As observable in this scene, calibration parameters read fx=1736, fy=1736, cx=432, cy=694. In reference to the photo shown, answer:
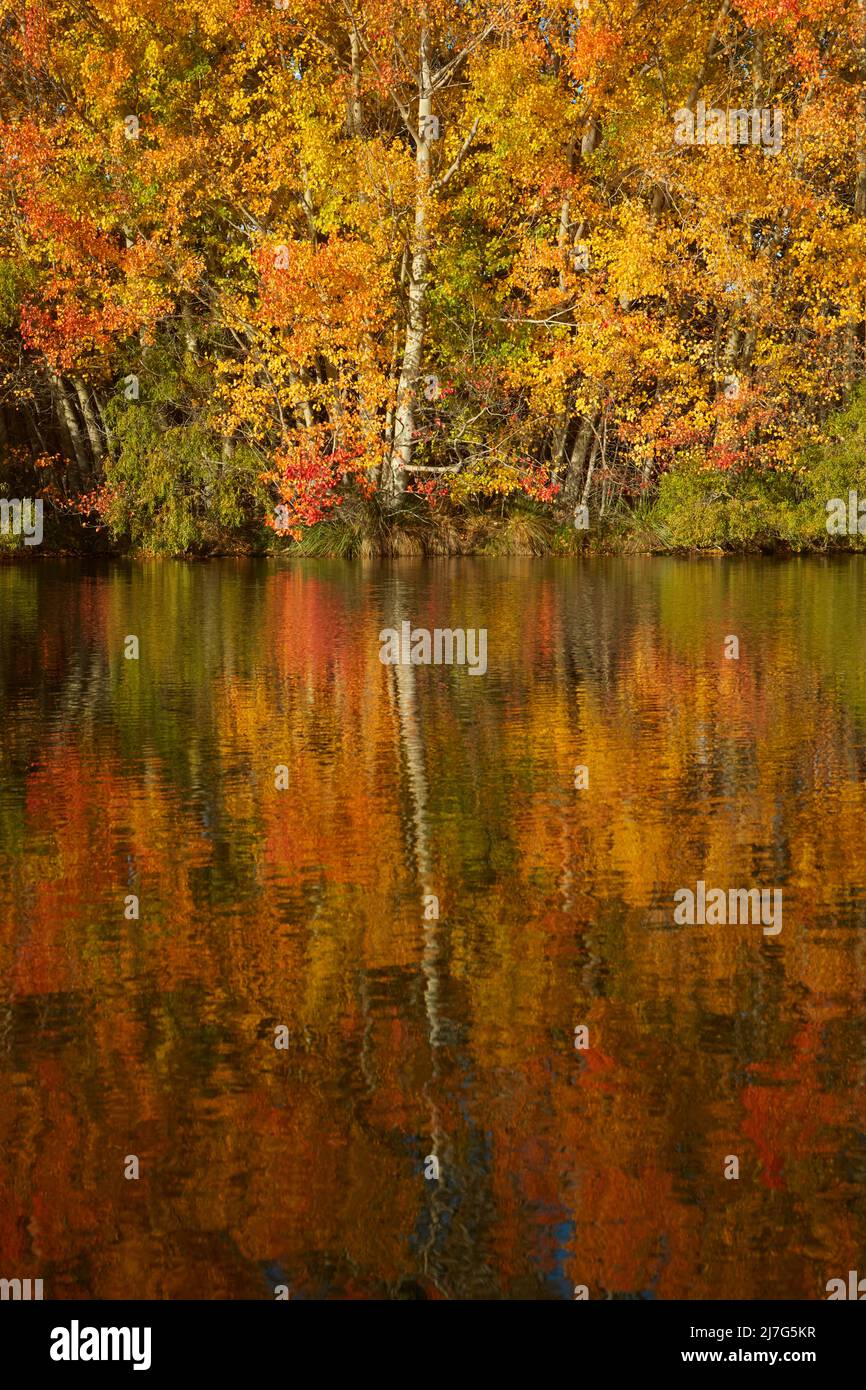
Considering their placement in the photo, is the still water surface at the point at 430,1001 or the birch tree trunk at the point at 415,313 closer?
the still water surface at the point at 430,1001

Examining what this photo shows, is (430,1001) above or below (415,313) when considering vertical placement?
below

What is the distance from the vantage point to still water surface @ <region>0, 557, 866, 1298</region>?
4.13 m

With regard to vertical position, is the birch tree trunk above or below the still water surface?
above

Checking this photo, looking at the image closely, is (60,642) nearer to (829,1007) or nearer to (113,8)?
(829,1007)

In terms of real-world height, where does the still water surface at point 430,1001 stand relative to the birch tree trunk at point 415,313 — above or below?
below

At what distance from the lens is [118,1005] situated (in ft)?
19.2

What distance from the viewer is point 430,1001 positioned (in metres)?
Answer: 5.87

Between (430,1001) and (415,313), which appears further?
(415,313)

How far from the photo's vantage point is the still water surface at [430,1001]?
4.13m

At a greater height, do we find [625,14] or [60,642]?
[625,14]

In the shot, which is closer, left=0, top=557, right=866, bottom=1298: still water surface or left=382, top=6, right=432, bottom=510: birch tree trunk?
left=0, top=557, right=866, bottom=1298: still water surface

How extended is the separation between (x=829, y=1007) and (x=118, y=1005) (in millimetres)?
2374

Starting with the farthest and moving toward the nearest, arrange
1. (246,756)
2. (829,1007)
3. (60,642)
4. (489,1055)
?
(60,642) → (246,756) → (829,1007) → (489,1055)
